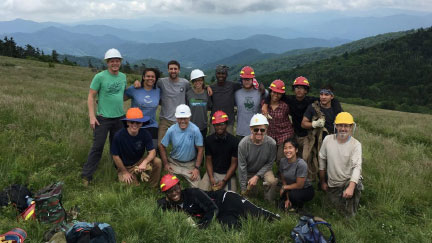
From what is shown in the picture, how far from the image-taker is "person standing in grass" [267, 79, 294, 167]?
20.2 ft

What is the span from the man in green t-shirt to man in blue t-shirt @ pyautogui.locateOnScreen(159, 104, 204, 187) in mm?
1236

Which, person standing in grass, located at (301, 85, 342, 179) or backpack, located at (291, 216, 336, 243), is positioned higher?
person standing in grass, located at (301, 85, 342, 179)

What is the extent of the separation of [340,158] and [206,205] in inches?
108

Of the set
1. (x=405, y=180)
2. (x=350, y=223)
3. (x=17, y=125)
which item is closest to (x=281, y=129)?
(x=350, y=223)

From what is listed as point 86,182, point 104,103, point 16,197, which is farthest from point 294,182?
point 16,197

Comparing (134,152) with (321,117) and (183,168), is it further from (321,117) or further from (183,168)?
(321,117)

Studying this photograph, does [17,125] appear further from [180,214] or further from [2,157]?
[180,214]

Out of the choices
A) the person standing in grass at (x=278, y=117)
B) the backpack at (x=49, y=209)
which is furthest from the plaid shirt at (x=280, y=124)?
the backpack at (x=49, y=209)

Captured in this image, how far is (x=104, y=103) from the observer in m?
5.91

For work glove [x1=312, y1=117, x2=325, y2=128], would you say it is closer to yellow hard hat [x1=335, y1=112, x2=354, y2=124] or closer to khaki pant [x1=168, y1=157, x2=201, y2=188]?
yellow hard hat [x1=335, y1=112, x2=354, y2=124]

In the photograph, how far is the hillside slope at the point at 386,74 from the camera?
104250 mm

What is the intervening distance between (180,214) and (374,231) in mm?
3036

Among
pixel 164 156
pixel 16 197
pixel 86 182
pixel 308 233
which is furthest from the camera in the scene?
pixel 164 156

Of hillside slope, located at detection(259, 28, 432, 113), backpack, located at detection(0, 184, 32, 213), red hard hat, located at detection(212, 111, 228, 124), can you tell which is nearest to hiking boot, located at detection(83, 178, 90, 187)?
backpack, located at detection(0, 184, 32, 213)
